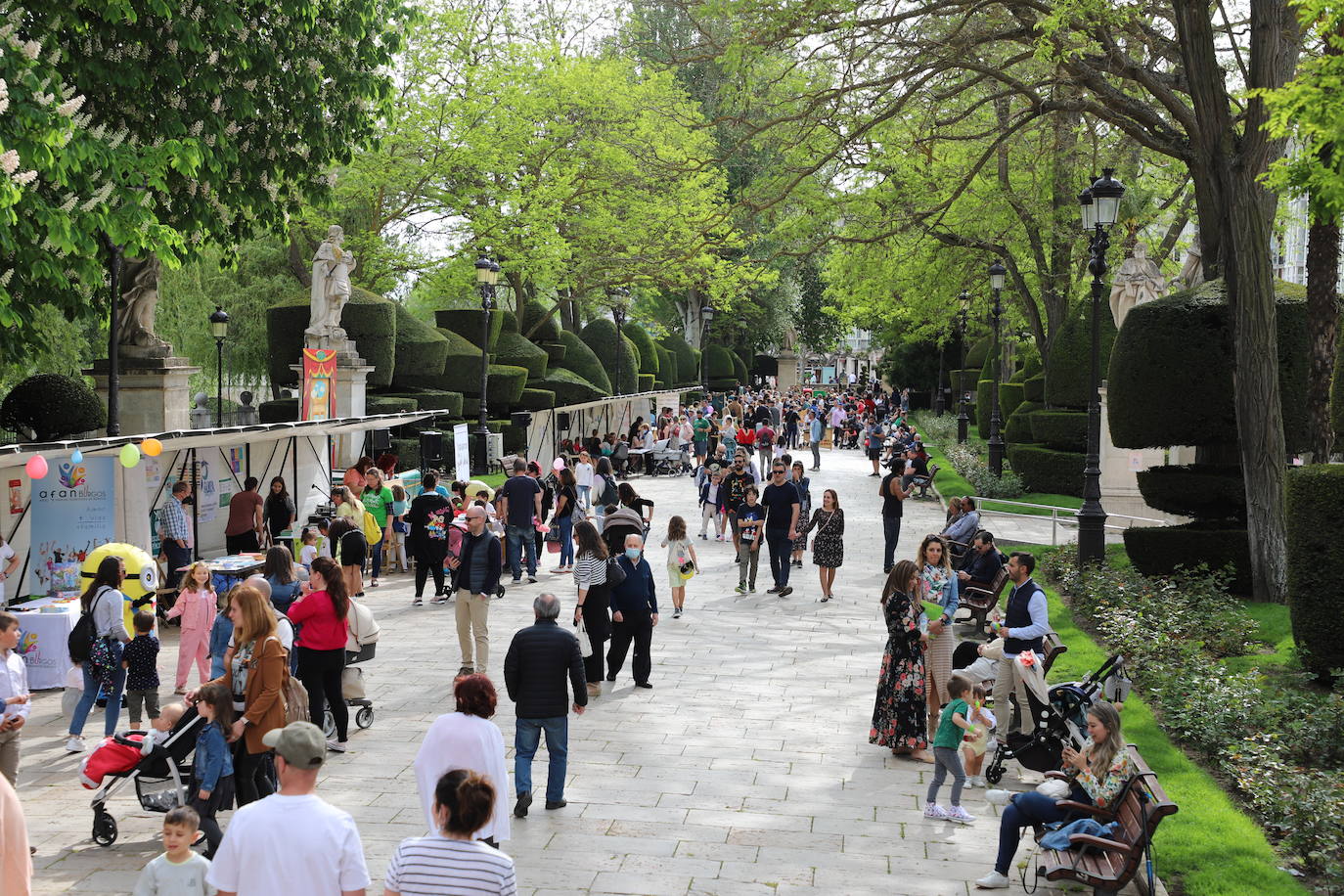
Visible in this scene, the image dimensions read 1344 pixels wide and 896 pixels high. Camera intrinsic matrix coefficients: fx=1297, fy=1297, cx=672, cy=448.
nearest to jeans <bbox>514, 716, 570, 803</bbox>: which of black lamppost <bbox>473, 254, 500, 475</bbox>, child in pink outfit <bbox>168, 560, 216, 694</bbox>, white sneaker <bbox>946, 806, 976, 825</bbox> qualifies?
white sneaker <bbox>946, 806, 976, 825</bbox>

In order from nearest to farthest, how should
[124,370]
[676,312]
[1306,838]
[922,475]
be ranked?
[1306,838] < [124,370] < [922,475] < [676,312]

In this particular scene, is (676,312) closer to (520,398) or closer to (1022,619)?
(520,398)

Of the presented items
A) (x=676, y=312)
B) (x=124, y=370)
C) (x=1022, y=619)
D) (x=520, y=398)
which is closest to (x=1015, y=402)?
(x=520, y=398)

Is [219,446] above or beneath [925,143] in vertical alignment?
beneath

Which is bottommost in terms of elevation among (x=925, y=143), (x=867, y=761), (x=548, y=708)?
(x=867, y=761)

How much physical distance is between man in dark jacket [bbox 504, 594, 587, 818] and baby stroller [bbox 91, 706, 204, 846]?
2028 mm

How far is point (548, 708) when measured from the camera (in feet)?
28.3

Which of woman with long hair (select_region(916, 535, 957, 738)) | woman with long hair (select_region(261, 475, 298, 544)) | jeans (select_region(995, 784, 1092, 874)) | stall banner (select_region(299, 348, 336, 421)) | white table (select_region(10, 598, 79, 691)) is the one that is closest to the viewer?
jeans (select_region(995, 784, 1092, 874))

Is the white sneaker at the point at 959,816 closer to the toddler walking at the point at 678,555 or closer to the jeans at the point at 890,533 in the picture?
the toddler walking at the point at 678,555

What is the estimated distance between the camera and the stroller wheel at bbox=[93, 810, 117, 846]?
818 centimetres

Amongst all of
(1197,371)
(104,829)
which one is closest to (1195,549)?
(1197,371)

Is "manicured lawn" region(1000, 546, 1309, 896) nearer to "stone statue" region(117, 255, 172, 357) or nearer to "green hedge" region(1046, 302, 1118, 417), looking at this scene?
"stone statue" region(117, 255, 172, 357)

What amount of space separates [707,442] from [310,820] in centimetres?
3192

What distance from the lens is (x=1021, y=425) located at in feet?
105
